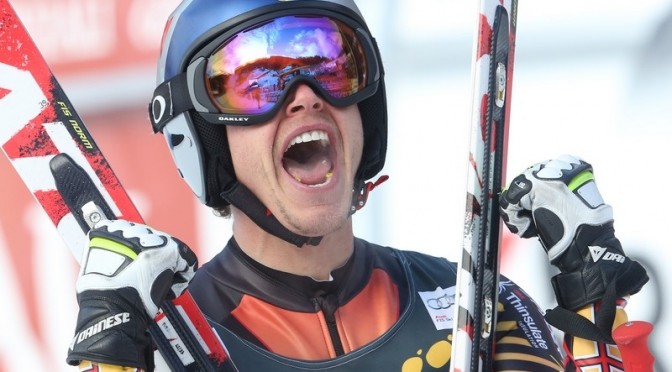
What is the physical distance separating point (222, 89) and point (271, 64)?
14 cm

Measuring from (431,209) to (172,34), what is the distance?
158 centimetres

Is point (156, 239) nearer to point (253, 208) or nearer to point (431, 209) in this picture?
point (253, 208)

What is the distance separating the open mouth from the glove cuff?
555mm

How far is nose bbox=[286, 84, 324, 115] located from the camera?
2.69 metres

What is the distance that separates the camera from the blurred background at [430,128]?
3.80 meters

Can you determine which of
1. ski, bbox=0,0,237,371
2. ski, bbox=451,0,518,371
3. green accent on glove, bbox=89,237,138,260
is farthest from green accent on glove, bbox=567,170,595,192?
ski, bbox=0,0,237,371

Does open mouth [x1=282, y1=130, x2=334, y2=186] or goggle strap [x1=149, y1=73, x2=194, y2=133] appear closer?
open mouth [x1=282, y1=130, x2=334, y2=186]

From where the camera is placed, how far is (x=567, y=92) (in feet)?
13.0

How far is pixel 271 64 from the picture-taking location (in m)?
2.72

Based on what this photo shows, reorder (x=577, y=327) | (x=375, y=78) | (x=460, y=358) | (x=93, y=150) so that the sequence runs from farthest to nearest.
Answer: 1. (x=93, y=150)
2. (x=375, y=78)
3. (x=460, y=358)
4. (x=577, y=327)

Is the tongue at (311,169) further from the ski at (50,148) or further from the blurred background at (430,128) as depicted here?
the blurred background at (430,128)

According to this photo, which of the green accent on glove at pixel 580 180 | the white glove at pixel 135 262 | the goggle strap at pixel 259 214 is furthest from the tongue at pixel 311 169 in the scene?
the green accent on glove at pixel 580 180

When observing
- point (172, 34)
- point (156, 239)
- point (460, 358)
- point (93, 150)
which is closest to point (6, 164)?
point (93, 150)

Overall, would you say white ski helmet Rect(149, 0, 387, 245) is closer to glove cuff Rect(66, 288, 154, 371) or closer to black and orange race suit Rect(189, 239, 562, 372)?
black and orange race suit Rect(189, 239, 562, 372)
